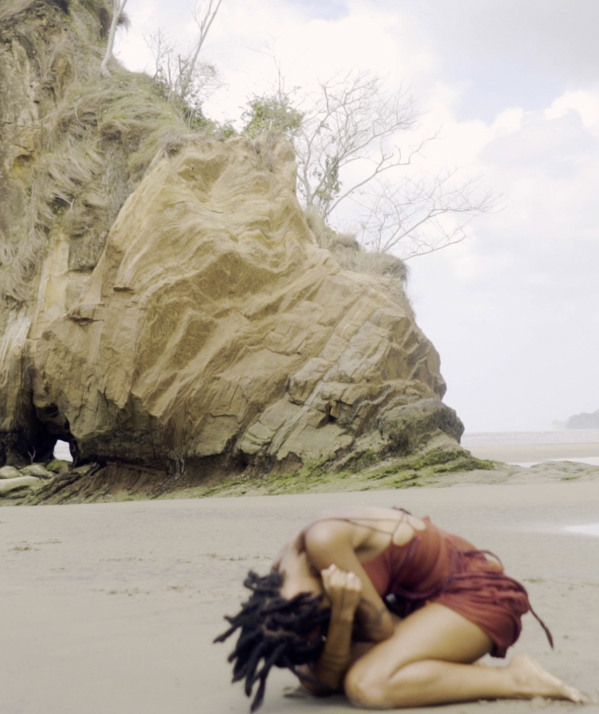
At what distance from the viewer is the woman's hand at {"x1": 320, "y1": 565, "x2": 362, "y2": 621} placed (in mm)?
2297

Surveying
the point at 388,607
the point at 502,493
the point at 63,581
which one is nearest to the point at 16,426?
the point at 502,493

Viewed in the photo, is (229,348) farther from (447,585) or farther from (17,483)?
(447,585)

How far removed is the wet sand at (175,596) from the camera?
107 inches

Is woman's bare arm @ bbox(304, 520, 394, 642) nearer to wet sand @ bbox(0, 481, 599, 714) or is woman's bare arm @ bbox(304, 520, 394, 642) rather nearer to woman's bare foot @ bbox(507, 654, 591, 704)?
wet sand @ bbox(0, 481, 599, 714)

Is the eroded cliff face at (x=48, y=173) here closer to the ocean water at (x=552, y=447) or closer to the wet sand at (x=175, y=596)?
the wet sand at (x=175, y=596)

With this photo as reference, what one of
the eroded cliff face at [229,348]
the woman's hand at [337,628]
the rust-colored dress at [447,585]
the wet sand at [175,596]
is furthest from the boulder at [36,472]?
the rust-colored dress at [447,585]

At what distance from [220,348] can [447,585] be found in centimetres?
1075

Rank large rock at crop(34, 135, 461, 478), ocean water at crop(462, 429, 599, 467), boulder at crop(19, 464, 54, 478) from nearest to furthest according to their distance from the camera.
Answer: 1. large rock at crop(34, 135, 461, 478)
2. boulder at crop(19, 464, 54, 478)
3. ocean water at crop(462, 429, 599, 467)

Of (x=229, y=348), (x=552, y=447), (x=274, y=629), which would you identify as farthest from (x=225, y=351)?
(x=552, y=447)

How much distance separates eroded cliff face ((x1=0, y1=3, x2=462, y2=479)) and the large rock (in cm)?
2

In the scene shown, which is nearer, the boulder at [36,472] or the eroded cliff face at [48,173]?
the boulder at [36,472]

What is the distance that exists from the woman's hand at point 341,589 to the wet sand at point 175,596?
1.26 feet

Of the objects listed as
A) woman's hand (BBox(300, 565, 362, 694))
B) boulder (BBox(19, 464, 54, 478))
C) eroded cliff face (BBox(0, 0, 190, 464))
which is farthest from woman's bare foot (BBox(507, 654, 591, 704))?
eroded cliff face (BBox(0, 0, 190, 464))

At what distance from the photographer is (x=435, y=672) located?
243cm
